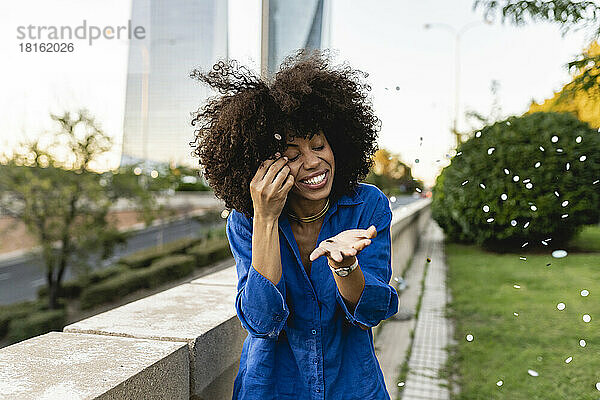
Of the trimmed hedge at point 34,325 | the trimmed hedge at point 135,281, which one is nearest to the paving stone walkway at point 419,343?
the trimmed hedge at point 34,325

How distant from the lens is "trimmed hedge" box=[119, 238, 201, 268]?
56.4ft

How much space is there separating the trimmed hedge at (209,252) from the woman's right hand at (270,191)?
1709 cm

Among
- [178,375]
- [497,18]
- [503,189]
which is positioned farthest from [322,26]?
[503,189]

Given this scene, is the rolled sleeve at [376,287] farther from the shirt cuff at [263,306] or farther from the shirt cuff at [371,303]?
the shirt cuff at [263,306]

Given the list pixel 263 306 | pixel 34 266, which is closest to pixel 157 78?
pixel 34 266

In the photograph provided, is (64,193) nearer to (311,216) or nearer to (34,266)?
(34,266)

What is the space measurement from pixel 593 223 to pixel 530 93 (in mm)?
2288

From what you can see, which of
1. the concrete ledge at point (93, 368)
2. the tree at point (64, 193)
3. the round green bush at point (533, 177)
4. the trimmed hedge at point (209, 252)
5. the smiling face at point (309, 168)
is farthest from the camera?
the trimmed hedge at point (209, 252)

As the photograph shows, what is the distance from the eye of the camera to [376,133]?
1.65 metres

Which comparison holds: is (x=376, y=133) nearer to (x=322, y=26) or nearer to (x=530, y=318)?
(x=322, y=26)

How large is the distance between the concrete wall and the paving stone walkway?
1982 millimetres

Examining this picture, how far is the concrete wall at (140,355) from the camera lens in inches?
42.4

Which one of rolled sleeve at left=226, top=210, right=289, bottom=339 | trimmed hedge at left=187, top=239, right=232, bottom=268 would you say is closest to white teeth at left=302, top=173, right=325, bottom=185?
rolled sleeve at left=226, top=210, right=289, bottom=339

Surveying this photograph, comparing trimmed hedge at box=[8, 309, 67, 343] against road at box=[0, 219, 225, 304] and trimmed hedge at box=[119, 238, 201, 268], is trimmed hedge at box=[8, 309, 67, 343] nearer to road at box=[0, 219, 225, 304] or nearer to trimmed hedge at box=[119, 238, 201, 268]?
road at box=[0, 219, 225, 304]
